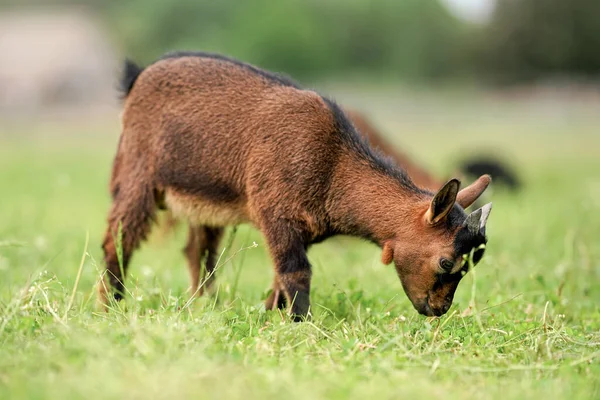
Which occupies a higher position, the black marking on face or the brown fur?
the black marking on face

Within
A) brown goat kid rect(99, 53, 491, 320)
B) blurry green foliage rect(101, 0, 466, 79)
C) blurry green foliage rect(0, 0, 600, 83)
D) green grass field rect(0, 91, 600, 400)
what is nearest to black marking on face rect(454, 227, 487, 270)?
brown goat kid rect(99, 53, 491, 320)

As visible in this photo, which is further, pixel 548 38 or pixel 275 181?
pixel 548 38

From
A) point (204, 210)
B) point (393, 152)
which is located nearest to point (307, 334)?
point (204, 210)

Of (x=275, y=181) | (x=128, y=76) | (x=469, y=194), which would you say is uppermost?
(x=128, y=76)

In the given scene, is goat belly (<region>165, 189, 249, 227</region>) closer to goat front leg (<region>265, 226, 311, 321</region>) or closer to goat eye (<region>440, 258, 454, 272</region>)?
goat front leg (<region>265, 226, 311, 321</region>)

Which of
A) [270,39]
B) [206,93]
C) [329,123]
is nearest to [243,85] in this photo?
[206,93]

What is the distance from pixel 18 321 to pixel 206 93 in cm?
267

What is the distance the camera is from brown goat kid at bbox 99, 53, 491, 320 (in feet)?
18.8

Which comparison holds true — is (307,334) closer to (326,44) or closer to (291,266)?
(291,266)

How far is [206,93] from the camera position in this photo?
6.69 meters

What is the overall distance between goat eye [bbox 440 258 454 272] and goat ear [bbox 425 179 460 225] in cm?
27

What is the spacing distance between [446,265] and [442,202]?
435mm

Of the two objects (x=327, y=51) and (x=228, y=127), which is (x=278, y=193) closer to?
(x=228, y=127)

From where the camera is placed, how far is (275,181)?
6.16 meters
